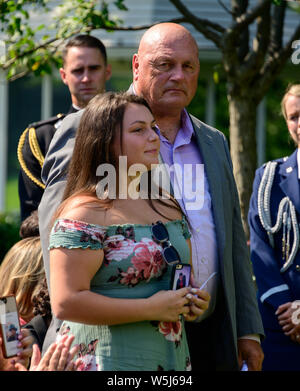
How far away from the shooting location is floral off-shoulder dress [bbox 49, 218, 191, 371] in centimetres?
252

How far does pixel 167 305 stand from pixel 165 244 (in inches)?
9.1

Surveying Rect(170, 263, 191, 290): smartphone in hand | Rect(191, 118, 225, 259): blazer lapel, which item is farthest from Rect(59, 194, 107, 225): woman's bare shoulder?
Rect(191, 118, 225, 259): blazer lapel

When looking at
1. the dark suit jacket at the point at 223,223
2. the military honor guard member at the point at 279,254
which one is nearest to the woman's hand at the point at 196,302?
the dark suit jacket at the point at 223,223

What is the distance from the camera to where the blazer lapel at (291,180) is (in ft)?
13.4

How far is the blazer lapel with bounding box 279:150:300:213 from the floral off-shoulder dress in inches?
63.9

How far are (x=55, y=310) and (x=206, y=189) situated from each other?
40.6 inches

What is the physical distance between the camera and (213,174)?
3246mm

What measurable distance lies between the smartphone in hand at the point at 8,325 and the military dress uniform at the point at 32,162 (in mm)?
1641

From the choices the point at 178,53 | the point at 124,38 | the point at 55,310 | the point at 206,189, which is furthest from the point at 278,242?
the point at 124,38

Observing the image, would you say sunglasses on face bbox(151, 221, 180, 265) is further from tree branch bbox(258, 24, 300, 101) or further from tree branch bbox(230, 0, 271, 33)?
tree branch bbox(258, 24, 300, 101)

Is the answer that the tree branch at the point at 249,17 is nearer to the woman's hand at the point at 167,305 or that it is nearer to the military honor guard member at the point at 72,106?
the military honor guard member at the point at 72,106

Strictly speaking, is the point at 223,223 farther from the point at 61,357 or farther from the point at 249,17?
the point at 249,17

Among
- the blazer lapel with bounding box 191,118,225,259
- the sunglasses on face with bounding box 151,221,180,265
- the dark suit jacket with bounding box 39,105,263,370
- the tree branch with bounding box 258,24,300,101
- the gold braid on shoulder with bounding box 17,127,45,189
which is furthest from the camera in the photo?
the tree branch with bounding box 258,24,300,101

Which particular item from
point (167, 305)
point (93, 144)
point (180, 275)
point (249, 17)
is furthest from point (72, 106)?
Answer: point (167, 305)
